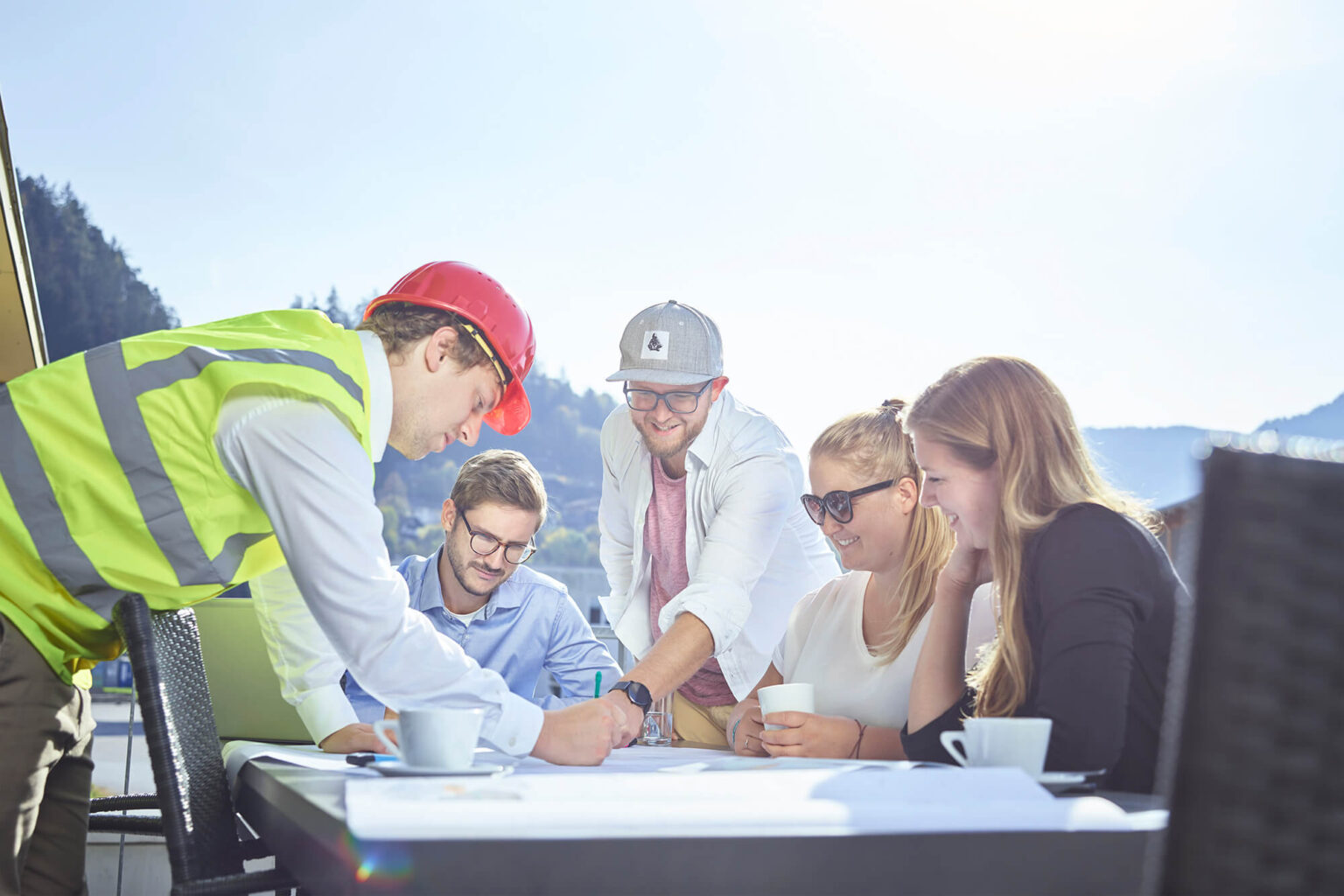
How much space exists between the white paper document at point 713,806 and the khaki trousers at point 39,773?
2.43ft

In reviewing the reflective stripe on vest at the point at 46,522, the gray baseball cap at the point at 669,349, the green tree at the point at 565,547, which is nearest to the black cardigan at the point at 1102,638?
the reflective stripe on vest at the point at 46,522

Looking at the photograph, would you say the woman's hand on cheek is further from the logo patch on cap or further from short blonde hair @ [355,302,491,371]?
the logo patch on cap

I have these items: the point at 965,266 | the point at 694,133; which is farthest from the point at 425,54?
the point at 965,266

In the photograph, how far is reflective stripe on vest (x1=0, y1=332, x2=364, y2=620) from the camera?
1.38 metres

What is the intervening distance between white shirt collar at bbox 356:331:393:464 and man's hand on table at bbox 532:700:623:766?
0.57 meters

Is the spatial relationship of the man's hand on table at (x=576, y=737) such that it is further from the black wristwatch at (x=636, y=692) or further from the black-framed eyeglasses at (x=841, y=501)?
the black-framed eyeglasses at (x=841, y=501)

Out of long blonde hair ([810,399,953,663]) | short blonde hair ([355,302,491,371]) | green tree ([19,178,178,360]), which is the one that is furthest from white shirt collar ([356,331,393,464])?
green tree ([19,178,178,360])

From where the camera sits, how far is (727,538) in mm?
2490

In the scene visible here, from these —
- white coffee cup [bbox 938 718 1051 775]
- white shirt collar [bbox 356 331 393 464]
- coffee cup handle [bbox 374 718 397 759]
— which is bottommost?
coffee cup handle [bbox 374 718 397 759]

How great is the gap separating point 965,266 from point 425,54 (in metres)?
27.4

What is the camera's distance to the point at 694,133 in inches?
1414

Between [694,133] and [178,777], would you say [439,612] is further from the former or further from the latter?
[694,133]

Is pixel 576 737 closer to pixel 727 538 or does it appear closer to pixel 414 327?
pixel 414 327

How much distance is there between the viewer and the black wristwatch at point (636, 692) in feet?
6.50
